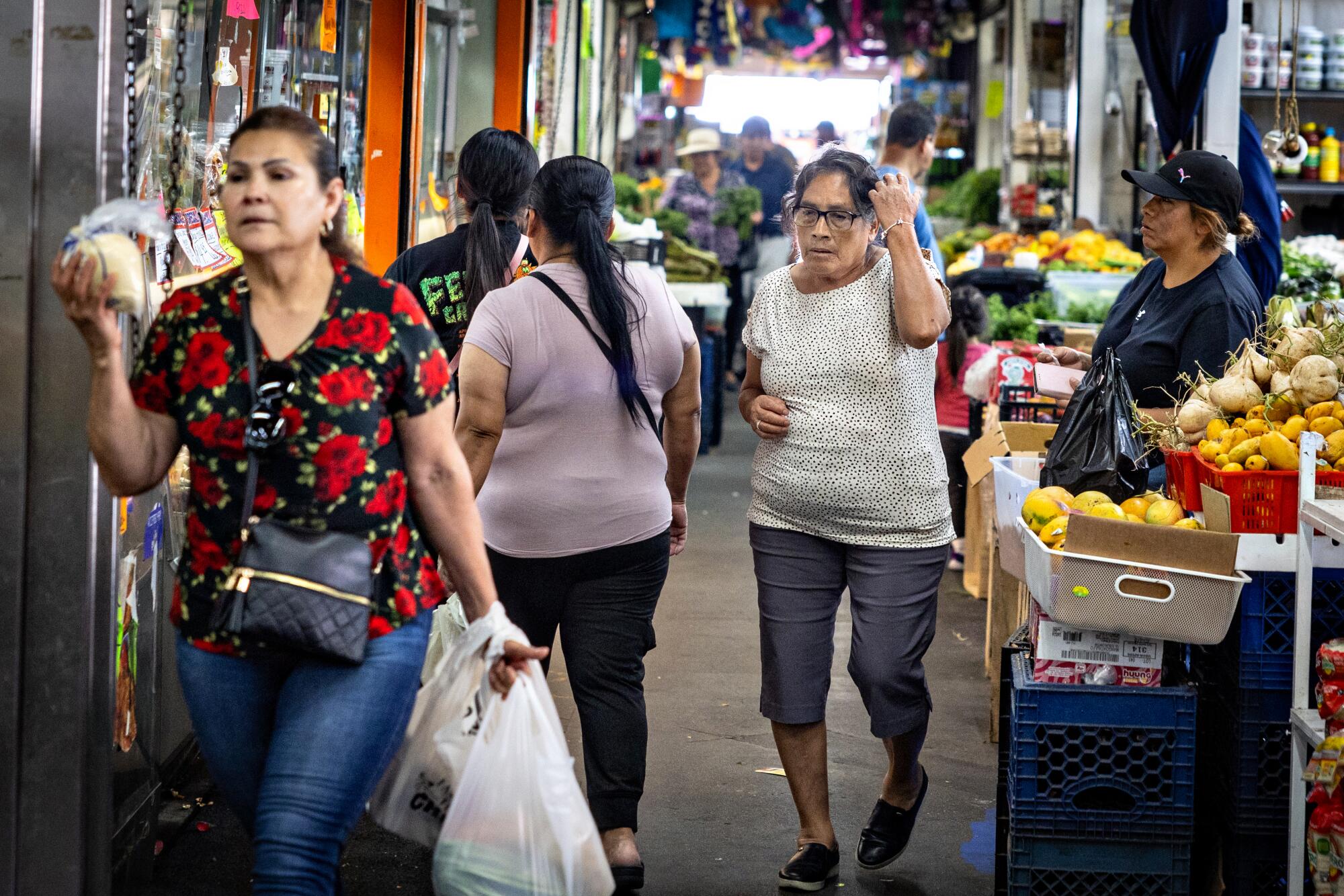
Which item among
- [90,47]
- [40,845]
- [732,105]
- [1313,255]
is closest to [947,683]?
[40,845]

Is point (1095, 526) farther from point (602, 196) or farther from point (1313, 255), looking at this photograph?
point (1313, 255)

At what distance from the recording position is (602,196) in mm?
3510

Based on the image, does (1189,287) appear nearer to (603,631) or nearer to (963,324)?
(603,631)

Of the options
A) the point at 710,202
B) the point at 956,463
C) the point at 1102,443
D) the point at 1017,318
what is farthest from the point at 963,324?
the point at 710,202

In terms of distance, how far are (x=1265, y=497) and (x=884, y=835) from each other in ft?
4.22

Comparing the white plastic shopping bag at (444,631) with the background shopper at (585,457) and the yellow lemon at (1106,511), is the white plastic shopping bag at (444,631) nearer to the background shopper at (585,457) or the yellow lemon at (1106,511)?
the background shopper at (585,457)

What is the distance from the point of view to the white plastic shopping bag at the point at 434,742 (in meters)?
2.61

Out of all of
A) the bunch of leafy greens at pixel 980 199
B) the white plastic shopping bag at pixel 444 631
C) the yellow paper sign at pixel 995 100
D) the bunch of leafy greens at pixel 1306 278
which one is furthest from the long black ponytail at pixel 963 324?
the yellow paper sign at pixel 995 100

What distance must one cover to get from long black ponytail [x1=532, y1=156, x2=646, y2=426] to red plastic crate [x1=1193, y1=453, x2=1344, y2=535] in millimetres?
1336

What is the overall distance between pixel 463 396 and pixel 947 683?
109 inches

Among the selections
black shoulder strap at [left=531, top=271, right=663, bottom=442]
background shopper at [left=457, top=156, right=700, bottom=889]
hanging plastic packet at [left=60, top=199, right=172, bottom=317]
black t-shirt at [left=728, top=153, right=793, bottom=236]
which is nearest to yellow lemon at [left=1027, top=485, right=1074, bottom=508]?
background shopper at [left=457, top=156, right=700, bottom=889]

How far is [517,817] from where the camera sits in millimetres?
2516

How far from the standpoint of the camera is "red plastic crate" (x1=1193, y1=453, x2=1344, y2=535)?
3.22m

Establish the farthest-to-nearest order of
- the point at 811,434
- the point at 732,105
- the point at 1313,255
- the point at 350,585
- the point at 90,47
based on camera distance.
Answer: the point at 732,105 < the point at 1313,255 < the point at 811,434 < the point at 90,47 < the point at 350,585
